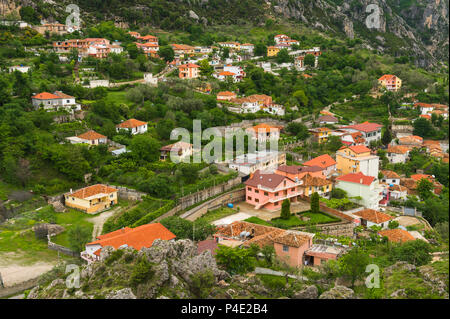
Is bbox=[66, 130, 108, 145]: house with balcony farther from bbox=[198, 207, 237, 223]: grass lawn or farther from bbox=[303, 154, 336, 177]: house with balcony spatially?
bbox=[303, 154, 336, 177]: house with balcony

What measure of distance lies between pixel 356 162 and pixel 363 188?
15.3 feet

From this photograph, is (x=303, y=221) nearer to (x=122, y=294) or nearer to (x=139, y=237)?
(x=139, y=237)

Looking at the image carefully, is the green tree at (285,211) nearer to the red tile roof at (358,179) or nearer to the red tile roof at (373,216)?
the red tile roof at (373,216)

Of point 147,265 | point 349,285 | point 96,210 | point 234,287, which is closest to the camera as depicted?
point 147,265

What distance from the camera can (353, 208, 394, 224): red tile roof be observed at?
30031mm

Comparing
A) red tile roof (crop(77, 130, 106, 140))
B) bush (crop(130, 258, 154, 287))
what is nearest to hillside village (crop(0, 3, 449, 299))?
bush (crop(130, 258, 154, 287))

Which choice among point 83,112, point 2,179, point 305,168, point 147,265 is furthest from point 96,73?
point 147,265

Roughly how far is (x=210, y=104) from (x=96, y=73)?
13971mm

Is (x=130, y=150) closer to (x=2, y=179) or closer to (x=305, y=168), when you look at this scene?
(x=2, y=179)

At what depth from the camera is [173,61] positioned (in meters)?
60.1

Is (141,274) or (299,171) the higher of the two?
(141,274)

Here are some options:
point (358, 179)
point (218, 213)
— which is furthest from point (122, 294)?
point (358, 179)

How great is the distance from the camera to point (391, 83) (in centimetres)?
6044

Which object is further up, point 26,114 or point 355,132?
point 26,114
